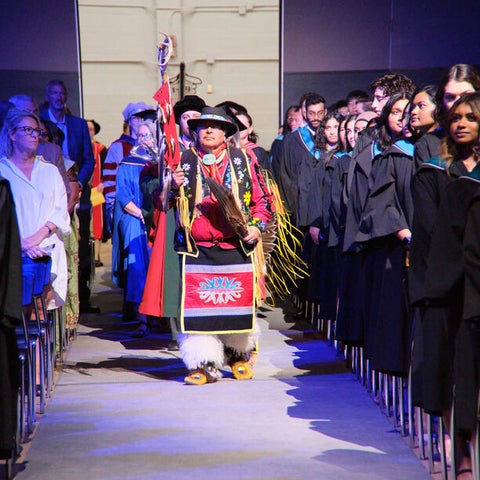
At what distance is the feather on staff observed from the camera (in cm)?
564

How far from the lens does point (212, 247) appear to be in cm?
591

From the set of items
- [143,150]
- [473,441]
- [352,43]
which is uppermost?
[352,43]

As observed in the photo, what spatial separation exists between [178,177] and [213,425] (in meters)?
1.34

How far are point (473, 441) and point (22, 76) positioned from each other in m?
7.80

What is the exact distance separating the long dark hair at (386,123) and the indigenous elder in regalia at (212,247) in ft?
2.67

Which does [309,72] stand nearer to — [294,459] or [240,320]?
[240,320]

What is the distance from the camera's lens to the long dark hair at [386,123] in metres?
5.36

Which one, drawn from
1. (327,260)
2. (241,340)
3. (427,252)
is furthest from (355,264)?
(427,252)

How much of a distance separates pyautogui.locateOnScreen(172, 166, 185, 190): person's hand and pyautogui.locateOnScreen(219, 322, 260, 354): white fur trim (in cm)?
87

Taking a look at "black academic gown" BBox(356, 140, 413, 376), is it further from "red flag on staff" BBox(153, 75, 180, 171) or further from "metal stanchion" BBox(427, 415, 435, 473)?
"red flag on staff" BBox(153, 75, 180, 171)

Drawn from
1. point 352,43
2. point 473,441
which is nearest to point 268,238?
point 473,441

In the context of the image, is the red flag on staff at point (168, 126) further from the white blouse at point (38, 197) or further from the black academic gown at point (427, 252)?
the black academic gown at point (427, 252)

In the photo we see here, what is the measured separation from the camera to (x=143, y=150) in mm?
7625

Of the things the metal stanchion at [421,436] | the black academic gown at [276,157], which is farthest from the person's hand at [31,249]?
the black academic gown at [276,157]
